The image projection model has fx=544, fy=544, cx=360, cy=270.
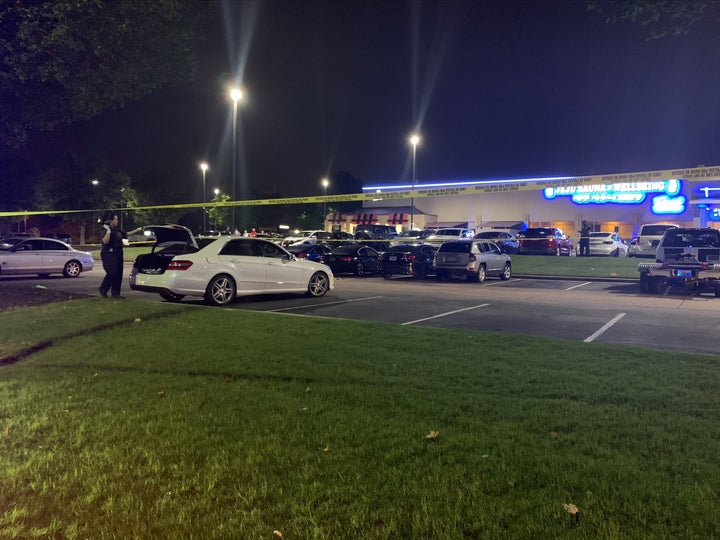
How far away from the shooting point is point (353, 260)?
22516 millimetres

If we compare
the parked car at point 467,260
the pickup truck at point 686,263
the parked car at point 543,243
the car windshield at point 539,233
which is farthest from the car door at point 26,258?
the car windshield at point 539,233

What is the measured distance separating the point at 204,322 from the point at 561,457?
6.64 metres

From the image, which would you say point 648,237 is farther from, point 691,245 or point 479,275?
point 691,245

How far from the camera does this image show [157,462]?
12.0 ft

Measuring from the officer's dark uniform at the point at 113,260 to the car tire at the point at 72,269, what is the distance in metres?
9.33

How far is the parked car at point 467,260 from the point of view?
1981 cm

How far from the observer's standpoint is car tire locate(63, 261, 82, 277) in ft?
66.9

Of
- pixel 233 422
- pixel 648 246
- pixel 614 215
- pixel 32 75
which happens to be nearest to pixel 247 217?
pixel 614 215

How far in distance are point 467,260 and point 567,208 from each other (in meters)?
35.6

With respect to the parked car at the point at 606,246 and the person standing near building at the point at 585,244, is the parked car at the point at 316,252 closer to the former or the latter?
the person standing near building at the point at 585,244

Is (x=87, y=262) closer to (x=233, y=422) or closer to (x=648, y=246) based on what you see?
(x=233, y=422)

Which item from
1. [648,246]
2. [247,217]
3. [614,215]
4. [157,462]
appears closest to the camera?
[157,462]

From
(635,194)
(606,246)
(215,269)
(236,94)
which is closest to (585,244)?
(606,246)

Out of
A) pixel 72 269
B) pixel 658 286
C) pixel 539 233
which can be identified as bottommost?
pixel 658 286
